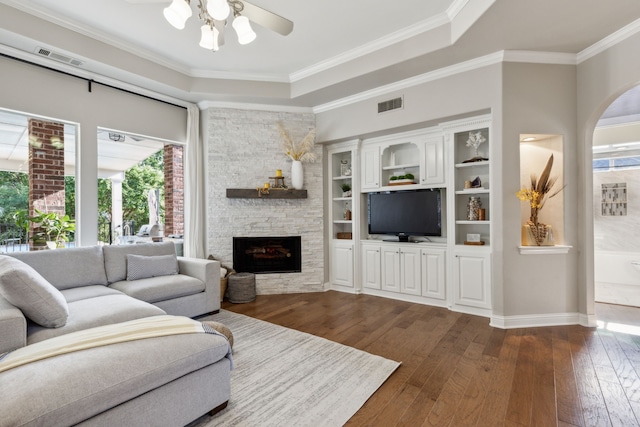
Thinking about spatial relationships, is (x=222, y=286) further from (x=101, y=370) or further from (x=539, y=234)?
(x=539, y=234)

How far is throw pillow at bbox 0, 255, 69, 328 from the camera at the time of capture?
6.43 feet

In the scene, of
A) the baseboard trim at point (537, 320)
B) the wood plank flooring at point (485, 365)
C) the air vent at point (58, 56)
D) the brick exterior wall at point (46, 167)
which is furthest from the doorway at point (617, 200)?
the brick exterior wall at point (46, 167)

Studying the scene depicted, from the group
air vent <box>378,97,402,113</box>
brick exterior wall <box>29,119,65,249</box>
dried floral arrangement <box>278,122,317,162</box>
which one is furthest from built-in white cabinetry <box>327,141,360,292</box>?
brick exterior wall <box>29,119,65,249</box>

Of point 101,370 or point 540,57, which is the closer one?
point 101,370

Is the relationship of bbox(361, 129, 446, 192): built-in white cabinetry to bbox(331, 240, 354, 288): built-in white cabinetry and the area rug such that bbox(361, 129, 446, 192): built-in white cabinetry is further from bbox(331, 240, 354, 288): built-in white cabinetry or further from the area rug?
the area rug

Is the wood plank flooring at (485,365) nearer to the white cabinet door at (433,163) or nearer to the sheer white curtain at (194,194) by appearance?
the sheer white curtain at (194,194)

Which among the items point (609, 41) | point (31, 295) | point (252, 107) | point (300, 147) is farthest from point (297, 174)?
point (609, 41)

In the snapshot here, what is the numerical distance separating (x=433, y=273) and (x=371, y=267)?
918mm

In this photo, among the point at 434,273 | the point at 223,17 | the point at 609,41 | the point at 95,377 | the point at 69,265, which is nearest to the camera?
the point at 95,377

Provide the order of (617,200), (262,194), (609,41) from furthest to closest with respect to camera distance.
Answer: (617,200) < (262,194) < (609,41)

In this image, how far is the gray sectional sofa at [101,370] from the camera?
1.31 metres

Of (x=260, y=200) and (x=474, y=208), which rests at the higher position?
(x=260, y=200)

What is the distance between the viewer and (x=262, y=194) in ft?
15.2

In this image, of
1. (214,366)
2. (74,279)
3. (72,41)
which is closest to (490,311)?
(214,366)
